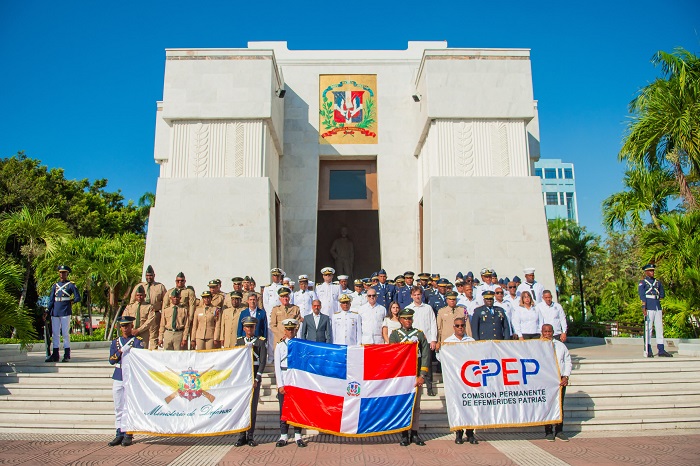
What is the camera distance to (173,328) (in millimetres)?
8930

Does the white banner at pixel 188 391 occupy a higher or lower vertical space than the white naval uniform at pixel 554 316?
lower

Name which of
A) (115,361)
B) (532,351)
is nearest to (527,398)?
(532,351)

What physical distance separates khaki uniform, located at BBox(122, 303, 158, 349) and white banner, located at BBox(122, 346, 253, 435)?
→ 208 centimetres

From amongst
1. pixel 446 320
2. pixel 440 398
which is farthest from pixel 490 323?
pixel 440 398

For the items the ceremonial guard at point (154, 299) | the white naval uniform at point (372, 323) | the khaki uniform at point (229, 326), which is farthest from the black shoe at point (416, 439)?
the ceremonial guard at point (154, 299)

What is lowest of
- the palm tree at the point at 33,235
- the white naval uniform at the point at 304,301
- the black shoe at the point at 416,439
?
the black shoe at the point at 416,439

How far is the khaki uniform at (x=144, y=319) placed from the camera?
912 centimetres

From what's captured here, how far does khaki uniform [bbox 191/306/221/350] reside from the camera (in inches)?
353

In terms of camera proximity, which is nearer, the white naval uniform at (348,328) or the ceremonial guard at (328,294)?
the white naval uniform at (348,328)

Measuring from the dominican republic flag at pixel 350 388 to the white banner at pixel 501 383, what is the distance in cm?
56

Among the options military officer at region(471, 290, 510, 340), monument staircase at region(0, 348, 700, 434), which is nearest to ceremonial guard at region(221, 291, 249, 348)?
monument staircase at region(0, 348, 700, 434)

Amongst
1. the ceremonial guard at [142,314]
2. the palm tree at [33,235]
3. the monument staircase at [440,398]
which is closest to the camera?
the monument staircase at [440,398]

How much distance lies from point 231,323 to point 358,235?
14.5 metres

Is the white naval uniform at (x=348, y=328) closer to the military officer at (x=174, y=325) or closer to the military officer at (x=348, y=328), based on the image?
the military officer at (x=348, y=328)
